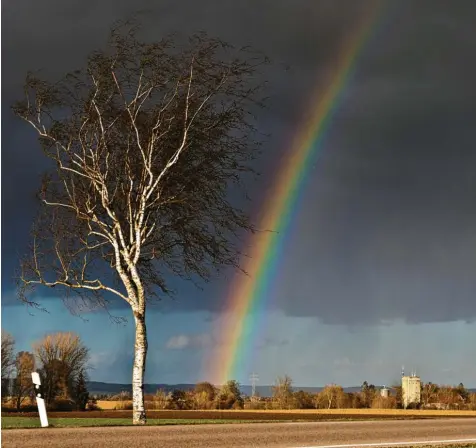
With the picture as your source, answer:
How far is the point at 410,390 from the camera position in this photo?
189 feet

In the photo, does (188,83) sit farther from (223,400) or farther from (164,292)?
(223,400)

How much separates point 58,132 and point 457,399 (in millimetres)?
44235

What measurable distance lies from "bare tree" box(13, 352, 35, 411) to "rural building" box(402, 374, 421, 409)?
26.6 metres

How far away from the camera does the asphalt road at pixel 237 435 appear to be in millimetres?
14242

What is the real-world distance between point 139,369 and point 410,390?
129 ft

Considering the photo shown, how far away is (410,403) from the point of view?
176 feet

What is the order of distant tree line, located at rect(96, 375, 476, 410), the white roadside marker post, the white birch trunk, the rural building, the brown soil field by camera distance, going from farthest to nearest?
the rural building, distant tree line, located at rect(96, 375, 476, 410), the brown soil field, the white birch trunk, the white roadside marker post

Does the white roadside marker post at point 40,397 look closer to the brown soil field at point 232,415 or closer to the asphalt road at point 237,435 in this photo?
the asphalt road at point 237,435

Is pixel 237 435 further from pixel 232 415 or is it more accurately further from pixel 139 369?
pixel 232 415

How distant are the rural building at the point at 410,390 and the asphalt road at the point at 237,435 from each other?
3398 cm

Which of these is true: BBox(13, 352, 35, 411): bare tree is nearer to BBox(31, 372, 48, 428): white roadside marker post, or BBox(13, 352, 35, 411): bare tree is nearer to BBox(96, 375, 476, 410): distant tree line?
BBox(96, 375, 476, 410): distant tree line

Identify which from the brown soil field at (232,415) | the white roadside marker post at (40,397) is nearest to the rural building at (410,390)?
the brown soil field at (232,415)

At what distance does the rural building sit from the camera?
179 ft

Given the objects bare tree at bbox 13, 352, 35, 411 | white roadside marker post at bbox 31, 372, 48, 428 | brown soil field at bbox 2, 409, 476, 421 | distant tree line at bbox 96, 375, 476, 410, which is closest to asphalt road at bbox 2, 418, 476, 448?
white roadside marker post at bbox 31, 372, 48, 428
